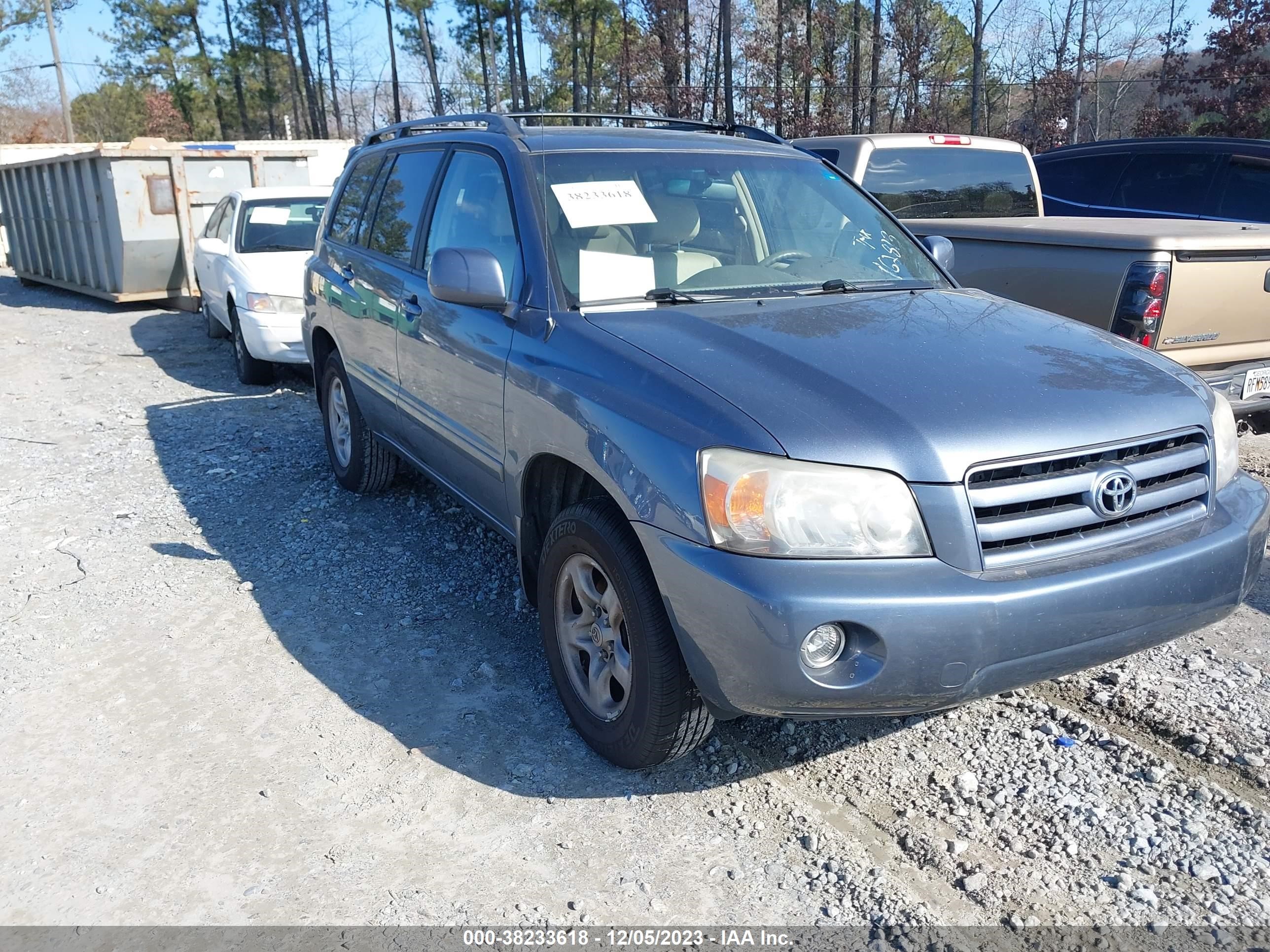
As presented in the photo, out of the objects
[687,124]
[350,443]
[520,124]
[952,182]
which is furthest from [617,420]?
[952,182]

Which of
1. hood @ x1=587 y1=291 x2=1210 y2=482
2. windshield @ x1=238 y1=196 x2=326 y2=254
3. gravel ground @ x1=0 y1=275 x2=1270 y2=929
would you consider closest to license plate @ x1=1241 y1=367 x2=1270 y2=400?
gravel ground @ x1=0 y1=275 x2=1270 y2=929

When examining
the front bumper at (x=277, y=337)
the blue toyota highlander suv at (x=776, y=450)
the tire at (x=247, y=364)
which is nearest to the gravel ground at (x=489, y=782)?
the blue toyota highlander suv at (x=776, y=450)

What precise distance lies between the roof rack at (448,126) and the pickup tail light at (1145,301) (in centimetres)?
294

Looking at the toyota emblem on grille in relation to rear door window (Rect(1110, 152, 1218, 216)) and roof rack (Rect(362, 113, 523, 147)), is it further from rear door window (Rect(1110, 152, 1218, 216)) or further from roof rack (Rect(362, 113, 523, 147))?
rear door window (Rect(1110, 152, 1218, 216))

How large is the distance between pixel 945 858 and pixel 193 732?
2.39 m

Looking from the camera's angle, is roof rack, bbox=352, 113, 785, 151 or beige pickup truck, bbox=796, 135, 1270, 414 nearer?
roof rack, bbox=352, 113, 785, 151

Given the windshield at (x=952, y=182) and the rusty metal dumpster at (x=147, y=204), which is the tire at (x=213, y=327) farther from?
the windshield at (x=952, y=182)

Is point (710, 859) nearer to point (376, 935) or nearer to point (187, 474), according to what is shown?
point (376, 935)

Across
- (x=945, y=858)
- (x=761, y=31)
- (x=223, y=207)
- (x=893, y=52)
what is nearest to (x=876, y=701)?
(x=945, y=858)

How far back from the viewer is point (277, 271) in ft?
28.9

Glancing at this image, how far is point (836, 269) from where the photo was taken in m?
3.89

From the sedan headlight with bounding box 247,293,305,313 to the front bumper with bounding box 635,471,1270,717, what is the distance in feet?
21.8

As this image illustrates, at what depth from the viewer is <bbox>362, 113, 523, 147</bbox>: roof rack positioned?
4125 millimetres

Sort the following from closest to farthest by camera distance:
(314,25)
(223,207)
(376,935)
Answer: (376,935) < (223,207) < (314,25)
